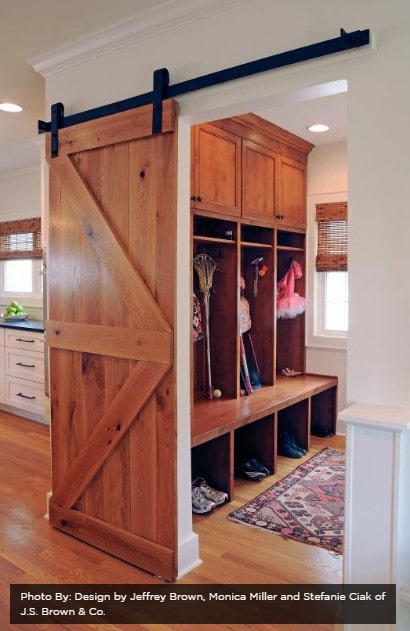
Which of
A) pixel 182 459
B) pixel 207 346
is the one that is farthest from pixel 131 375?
pixel 207 346

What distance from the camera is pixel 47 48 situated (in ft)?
8.39

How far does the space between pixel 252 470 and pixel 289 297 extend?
1.50 m

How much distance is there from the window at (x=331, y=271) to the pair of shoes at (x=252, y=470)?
1446mm

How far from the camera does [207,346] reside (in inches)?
137

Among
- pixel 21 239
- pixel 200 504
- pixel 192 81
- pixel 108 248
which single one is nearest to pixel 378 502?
pixel 200 504

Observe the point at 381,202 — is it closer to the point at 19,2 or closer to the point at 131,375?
the point at 131,375

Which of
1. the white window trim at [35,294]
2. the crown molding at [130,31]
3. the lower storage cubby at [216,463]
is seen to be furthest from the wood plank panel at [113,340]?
the white window trim at [35,294]

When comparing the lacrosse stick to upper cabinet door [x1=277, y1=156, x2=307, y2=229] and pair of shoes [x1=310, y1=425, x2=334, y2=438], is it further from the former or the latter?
pair of shoes [x1=310, y1=425, x2=334, y2=438]

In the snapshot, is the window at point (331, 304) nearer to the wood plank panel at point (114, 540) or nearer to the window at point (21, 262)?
the wood plank panel at point (114, 540)

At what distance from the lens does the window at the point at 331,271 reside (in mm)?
4270

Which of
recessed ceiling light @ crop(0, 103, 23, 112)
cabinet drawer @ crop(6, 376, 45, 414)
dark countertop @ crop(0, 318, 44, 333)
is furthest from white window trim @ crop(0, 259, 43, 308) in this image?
recessed ceiling light @ crop(0, 103, 23, 112)

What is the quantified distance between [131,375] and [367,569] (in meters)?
1.28

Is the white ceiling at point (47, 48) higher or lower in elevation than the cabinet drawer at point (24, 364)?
higher

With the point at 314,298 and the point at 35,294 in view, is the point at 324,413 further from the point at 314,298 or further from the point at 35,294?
the point at 35,294
